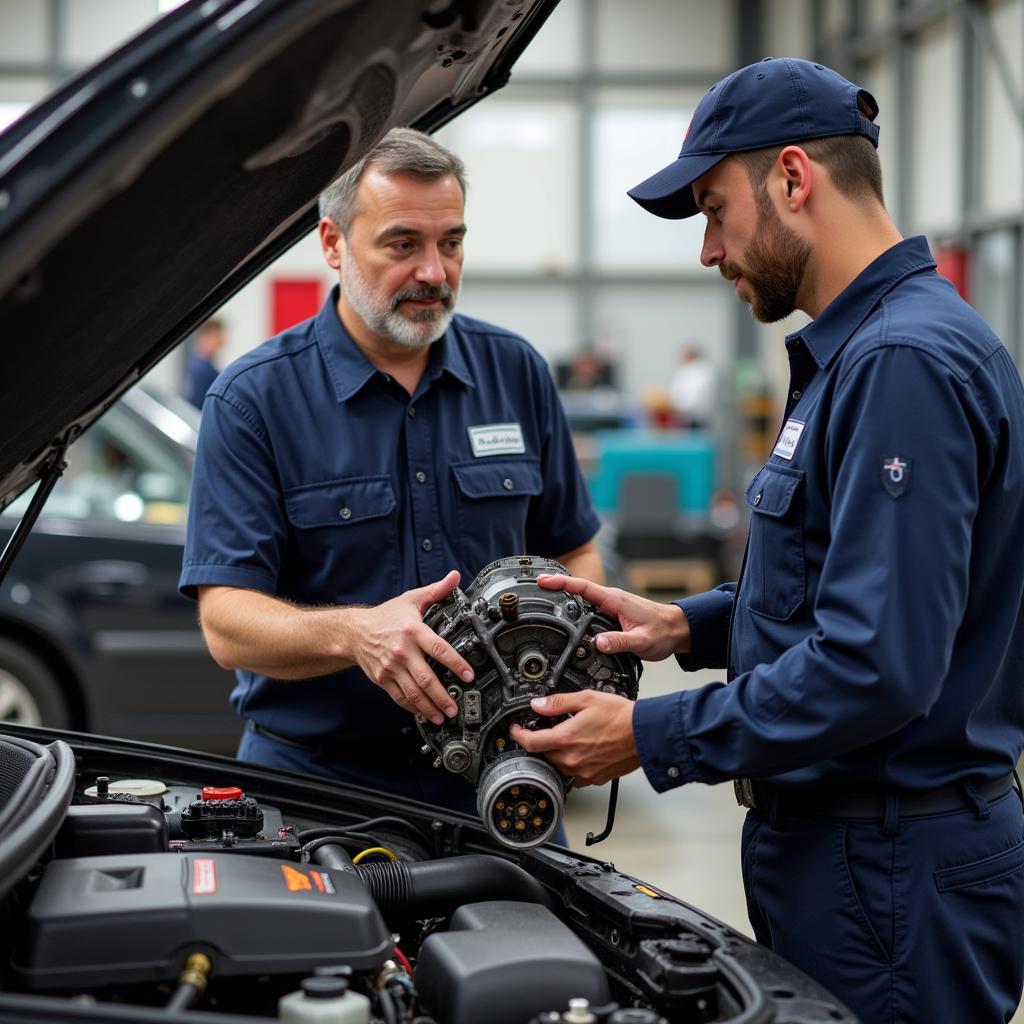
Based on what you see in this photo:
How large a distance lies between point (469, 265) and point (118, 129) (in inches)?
604

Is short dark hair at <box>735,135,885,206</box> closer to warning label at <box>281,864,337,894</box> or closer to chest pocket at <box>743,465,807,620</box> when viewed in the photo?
chest pocket at <box>743,465,807,620</box>

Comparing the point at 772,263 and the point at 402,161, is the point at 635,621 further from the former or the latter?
the point at 402,161

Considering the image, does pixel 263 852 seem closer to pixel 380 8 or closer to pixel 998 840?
pixel 998 840

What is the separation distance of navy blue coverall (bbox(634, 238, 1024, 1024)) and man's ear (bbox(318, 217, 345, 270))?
3.27ft

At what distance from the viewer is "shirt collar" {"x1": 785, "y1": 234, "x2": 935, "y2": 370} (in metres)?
1.72

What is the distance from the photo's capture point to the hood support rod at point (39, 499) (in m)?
1.88

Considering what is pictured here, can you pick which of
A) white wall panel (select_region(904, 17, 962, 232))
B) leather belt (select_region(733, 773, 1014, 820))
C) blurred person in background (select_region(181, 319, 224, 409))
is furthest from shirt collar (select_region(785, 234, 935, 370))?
white wall panel (select_region(904, 17, 962, 232))

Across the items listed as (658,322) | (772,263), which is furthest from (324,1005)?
(658,322)

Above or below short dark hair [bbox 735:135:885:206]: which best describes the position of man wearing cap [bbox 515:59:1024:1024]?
below

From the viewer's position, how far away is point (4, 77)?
614 inches

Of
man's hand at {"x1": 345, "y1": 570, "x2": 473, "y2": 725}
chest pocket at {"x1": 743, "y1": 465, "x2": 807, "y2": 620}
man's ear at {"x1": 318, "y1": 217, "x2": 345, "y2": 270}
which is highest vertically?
man's ear at {"x1": 318, "y1": 217, "x2": 345, "y2": 270}

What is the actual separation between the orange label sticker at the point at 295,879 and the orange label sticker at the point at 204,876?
78mm

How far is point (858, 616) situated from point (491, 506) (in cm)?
105

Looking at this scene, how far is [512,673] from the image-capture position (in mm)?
1780
